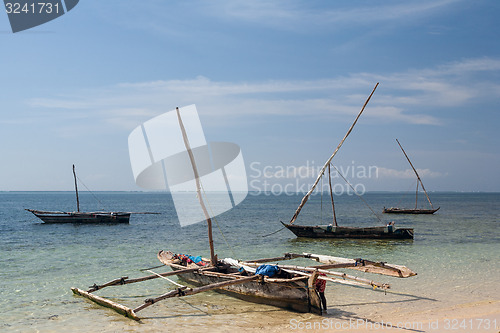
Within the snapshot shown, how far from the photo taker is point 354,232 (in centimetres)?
3016

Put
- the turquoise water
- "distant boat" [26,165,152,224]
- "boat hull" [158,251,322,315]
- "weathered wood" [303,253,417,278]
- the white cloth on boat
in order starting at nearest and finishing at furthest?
"boat hull" [158,251,322,315] < the turquoise water < the white cloth on boat < "weathered wood" [303,253,417,278] < "distant boat" [26,165,152,224]

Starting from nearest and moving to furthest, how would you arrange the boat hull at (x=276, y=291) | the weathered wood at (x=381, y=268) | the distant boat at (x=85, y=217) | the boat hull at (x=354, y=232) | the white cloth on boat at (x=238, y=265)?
the boat hull at (x=276, y=291) < the white cloth on boat at (x=238, y=265) < the weathered wood at (x=381, y=268) < the boat hull at (x=354, y=232) < the distant boat at (x=85, y=217)

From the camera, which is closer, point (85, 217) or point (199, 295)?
point (199, 295)

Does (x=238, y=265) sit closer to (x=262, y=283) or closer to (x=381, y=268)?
(x=262, y=283)

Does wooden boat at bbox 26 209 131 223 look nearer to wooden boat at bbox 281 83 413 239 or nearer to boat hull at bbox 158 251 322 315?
wooden boat at bbox 281 83 413 239

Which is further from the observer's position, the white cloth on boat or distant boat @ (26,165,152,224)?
distant boat @ (26,165,152,224)

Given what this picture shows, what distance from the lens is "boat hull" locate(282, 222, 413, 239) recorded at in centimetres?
2933

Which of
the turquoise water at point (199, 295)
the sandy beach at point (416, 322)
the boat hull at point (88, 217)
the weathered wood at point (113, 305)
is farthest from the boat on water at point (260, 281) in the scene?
the boat hull at point (88, 217)

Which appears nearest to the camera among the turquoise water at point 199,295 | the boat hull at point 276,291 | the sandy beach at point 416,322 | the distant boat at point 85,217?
the sandy beach at point 416,322

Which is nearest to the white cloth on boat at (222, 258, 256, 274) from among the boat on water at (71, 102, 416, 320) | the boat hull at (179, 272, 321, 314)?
the boat on water at (71, 102, 416, 320)

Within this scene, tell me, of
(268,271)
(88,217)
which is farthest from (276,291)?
(88,217)

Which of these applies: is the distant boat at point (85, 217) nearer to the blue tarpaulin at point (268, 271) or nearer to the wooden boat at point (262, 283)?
the wooden boat at point (262, 283)

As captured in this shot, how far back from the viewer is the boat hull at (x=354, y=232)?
29.3 metres

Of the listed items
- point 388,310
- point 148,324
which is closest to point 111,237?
point 148,324
